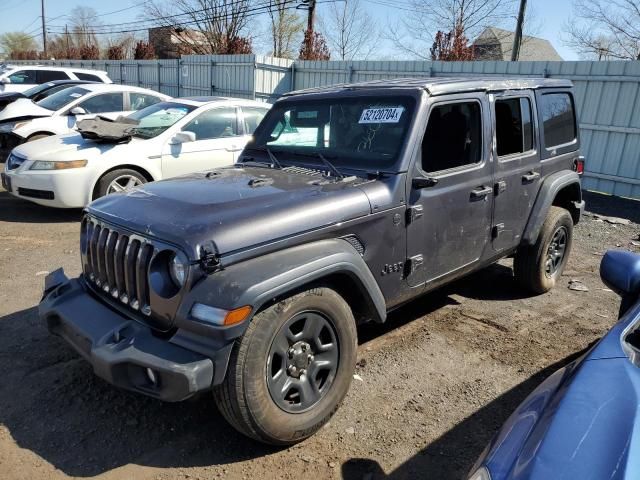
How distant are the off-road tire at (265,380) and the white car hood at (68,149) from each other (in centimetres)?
510

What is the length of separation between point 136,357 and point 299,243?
1013mm

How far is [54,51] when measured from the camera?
199 ft

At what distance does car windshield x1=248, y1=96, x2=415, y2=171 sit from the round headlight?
1.46 metres

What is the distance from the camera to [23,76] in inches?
623

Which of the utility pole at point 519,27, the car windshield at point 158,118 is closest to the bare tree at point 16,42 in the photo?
the utility pole at point 519,27

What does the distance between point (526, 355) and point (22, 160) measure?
22.0ft

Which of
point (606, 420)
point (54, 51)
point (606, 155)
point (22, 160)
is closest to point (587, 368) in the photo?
point (606, 420)

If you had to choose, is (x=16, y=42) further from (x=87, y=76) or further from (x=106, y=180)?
(x=106, y=180)

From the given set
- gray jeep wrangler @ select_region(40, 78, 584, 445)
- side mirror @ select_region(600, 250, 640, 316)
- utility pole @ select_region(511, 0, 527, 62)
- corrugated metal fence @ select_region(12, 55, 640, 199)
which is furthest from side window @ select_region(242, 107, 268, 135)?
utility pole @ select_region(511, 0, 527, 62)

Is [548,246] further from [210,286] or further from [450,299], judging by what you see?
[210,286]

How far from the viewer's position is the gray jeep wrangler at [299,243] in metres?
2.51


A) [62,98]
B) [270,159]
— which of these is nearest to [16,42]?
[62,98]

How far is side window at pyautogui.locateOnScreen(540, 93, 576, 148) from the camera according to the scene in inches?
188

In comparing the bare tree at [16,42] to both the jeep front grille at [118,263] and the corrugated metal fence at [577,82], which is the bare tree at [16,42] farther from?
the jeep front grille at [118,263]
